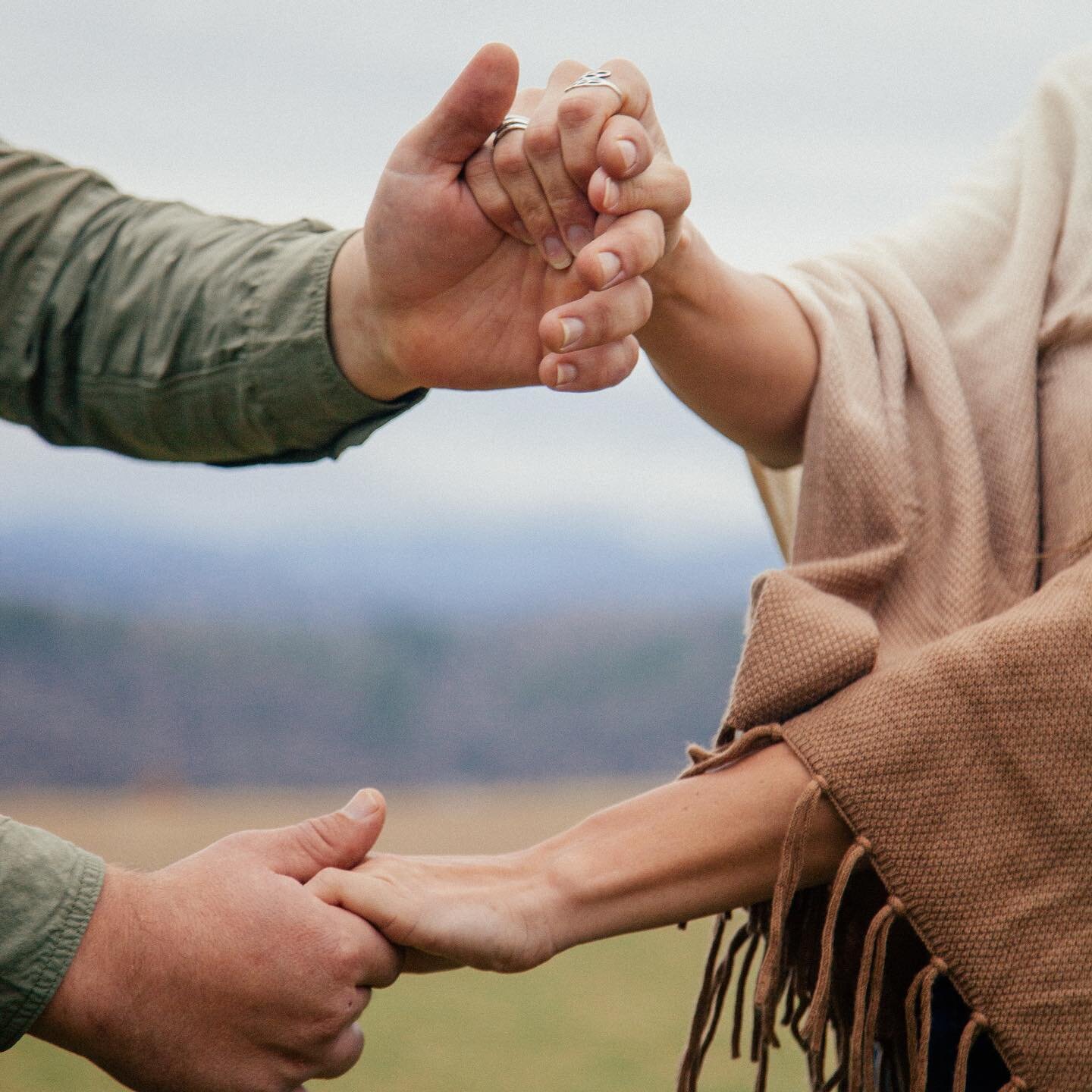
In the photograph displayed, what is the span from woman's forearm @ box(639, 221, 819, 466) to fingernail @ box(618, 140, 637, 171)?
122mm

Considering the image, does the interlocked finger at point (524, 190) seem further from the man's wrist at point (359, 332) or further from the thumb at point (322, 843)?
the thumb at point (322, 843)

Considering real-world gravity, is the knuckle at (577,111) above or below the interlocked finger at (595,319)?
above

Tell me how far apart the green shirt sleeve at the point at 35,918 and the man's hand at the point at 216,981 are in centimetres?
1

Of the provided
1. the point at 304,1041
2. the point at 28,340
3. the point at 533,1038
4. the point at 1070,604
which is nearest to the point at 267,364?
the point at 28,340

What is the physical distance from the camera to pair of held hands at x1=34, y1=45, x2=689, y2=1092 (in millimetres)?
926

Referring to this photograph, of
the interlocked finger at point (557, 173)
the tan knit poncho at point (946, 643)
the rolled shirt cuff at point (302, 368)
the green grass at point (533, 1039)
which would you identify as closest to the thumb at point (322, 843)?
the tan knit poncho at point (946, 643)

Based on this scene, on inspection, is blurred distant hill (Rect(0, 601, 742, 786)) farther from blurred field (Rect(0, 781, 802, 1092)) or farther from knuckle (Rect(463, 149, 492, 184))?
knuckle (Rect(463, 149, 492, 184))

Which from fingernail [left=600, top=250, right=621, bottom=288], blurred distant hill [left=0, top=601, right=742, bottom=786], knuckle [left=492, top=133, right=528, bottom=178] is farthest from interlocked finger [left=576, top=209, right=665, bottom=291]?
blurred distant hill [left=0, top=601, right=742, bottom=786]

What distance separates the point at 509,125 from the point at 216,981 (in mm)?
727

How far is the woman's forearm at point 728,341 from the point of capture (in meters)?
1.07

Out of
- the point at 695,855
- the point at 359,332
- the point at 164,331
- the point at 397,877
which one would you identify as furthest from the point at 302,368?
the point at 695,855

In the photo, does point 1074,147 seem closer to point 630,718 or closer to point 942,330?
point 942,330

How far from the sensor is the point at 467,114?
1004 millimetres

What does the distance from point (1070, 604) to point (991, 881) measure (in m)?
0.21
